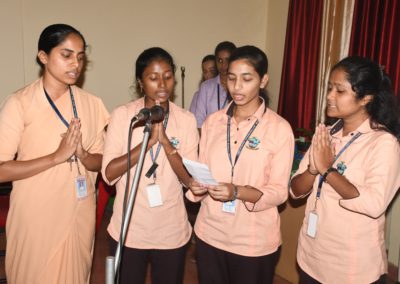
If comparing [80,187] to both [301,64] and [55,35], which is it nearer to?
[55,35]

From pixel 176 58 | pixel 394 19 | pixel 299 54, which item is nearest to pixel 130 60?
pixel 176 58

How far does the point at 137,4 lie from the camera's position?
198 inches

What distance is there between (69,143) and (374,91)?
150 cm

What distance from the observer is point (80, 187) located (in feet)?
7.02

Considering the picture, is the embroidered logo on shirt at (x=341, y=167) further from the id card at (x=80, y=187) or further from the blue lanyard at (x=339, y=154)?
the id card at (x=80, y=187)

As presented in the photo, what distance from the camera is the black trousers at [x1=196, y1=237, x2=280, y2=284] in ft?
6.52

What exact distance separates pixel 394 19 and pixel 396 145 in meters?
2.28

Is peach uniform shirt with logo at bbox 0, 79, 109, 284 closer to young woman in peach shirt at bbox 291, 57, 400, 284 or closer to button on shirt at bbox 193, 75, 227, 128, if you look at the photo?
young woman in peach shirt at bbox 291, 57, 400, 284

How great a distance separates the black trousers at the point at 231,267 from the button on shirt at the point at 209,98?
212cm

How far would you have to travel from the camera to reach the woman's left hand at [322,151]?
187 centimetres

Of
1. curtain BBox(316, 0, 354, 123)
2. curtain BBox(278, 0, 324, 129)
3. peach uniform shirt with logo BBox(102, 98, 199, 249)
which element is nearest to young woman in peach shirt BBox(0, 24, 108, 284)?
peach uniform shirt with logo BBox(102, 98, 199, 249)

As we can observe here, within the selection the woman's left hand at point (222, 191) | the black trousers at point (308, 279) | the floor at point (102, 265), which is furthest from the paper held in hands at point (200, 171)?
the floor at point (102, 265)

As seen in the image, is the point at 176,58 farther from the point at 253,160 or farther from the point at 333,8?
the point at 253,160

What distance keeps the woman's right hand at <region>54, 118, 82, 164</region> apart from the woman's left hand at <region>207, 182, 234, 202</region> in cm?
71
